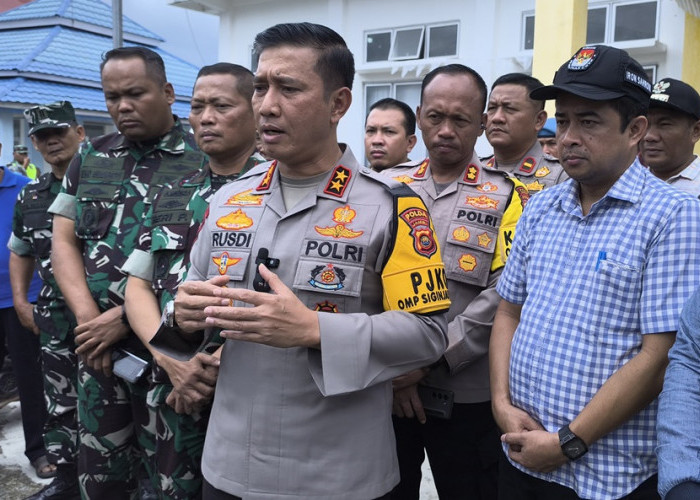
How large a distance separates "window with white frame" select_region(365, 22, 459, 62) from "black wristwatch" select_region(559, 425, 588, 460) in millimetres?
9015

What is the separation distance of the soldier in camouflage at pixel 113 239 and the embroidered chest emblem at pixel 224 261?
1048 millimetres

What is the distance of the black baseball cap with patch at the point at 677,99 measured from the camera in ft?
9.45

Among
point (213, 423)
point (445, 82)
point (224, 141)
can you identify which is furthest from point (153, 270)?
point (445, 82)

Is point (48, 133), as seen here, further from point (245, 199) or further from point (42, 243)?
point (245, 199)

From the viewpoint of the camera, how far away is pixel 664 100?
9.48 ft

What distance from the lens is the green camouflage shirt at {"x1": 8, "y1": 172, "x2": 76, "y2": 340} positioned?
3.42 meters

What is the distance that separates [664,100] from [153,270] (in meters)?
2.37

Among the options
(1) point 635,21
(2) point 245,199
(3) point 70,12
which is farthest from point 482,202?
(3) point 70,12

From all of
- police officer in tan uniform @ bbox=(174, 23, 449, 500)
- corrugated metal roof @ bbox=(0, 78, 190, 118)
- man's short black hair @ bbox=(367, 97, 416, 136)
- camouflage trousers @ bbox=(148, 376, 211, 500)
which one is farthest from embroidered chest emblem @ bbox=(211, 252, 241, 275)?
corrugated metal roof @ bbox=(0, 78, 190, 118)

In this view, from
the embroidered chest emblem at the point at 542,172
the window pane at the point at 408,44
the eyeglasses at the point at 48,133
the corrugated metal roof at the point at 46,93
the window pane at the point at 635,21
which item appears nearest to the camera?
the embroidered chest emblem at the point at 542,172

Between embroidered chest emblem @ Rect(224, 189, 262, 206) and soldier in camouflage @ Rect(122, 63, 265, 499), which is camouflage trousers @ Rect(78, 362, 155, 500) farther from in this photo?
embroidered chest emblem @ Rect(224, 189, 262, 206)

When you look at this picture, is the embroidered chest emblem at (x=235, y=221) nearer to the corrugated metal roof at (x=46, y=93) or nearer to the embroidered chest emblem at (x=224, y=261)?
the embroidered chest emblem at (x=224, y=261)

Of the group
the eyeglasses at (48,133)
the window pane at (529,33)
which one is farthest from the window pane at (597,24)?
the eyeglasses at (48,133)

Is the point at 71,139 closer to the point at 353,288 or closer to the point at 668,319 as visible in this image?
the point at 353,288
